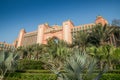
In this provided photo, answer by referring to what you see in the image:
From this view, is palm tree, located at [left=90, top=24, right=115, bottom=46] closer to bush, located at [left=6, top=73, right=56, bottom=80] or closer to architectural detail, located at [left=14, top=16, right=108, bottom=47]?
bush, located at [left=6, top=73, right=56, bottom=80]

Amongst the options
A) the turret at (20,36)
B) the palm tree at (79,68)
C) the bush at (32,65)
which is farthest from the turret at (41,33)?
the palm tree at (79,68)

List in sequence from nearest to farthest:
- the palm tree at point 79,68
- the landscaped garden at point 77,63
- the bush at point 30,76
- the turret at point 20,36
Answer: the palm tree at point 79,68 → the landscaped garden at point 77,63 → the bush at point 30,76 → the turret at point 20,36

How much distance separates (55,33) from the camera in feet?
169

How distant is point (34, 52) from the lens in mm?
41062

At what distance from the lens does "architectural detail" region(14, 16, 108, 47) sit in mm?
45031

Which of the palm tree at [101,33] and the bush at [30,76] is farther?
the palm tree at [101,33]

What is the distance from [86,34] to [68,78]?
79.2 feet

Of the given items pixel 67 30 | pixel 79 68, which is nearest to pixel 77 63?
pixel 79 68

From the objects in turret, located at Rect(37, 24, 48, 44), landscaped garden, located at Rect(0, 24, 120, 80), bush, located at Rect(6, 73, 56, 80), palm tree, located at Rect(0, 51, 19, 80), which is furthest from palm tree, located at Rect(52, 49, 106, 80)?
turret, located at Rect(37, 24, 48, 44)

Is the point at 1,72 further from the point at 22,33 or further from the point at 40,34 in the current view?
the point at 22,33

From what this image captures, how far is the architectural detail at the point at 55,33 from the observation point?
4503 centimetres

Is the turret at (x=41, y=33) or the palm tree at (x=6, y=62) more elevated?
the turret at (x=41, y=33)

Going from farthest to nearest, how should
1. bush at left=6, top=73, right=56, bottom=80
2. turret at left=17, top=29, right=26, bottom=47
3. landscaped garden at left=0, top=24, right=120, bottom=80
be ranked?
turret at left=17, top=29, right=26, bottom=47
bush at left=6, top=73, right=56, bottom=80
landscaped garden at left=0, top=24, right=120, bottom=80

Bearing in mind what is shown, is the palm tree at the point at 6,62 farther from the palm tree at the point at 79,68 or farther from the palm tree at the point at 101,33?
the palm tree at the point at 101,33
